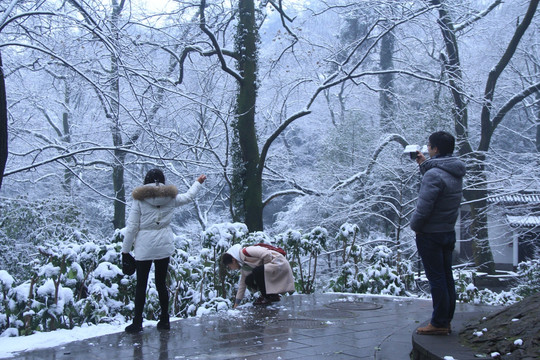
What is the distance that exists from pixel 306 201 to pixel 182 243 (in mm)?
11629

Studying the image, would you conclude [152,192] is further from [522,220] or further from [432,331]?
[522,220]

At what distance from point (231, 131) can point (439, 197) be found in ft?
30.0

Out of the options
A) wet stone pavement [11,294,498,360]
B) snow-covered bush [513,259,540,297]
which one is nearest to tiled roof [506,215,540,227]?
snow-covered bush [513,259,540,297]

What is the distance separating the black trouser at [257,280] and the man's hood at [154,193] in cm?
199

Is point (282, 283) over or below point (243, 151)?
below

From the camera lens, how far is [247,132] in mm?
12562

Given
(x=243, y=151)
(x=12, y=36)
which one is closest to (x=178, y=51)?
(x=243, y=151)

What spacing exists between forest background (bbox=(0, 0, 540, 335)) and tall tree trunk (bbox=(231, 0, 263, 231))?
3 cm

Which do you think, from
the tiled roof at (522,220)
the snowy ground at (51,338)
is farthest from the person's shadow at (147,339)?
the tiled roof at (522,220)

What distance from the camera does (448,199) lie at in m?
4.48

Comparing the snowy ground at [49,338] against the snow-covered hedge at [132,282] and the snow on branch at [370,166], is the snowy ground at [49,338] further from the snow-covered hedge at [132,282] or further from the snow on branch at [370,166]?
the snow on branch at [370,166]

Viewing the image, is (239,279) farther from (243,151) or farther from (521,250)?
(521,250)

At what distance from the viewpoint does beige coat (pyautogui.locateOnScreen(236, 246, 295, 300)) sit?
23.4ft

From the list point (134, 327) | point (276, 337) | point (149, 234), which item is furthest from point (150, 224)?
point (276, 337)
